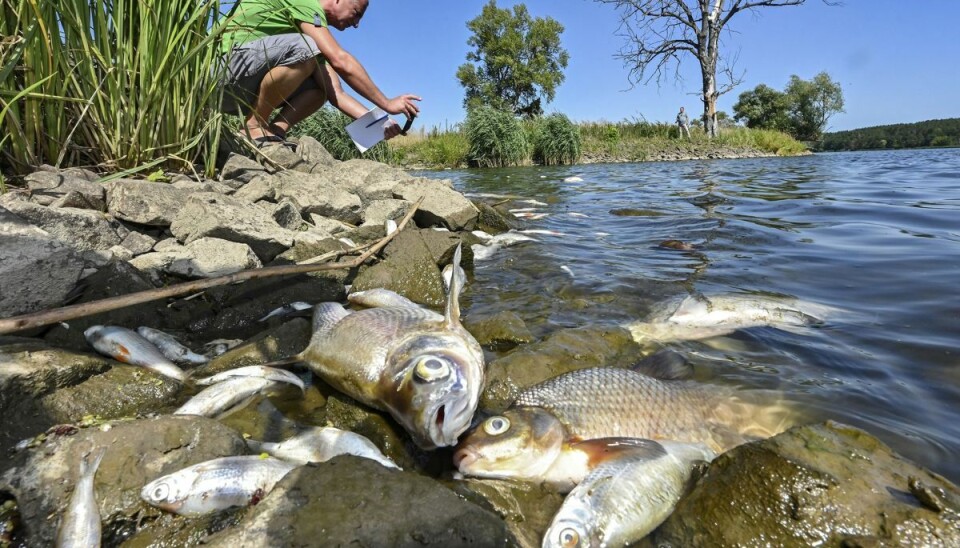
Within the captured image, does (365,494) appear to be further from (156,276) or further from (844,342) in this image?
(844,342)

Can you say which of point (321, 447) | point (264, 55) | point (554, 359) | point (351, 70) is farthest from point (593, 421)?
point (264, 55)

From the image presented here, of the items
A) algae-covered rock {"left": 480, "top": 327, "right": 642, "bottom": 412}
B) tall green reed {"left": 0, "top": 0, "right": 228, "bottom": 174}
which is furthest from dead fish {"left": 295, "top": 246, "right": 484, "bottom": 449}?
tall green reed {"left": 0, "top": 0, "right": 228, "bottom": 174}

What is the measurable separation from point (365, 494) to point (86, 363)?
5.72 feet

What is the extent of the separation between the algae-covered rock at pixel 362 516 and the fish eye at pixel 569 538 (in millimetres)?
263

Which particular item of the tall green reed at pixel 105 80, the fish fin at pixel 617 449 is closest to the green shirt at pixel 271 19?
the tall green reed at pixel 105 80

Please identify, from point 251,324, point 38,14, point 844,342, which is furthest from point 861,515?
point 38,14

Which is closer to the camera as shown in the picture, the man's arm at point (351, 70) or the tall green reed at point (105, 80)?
the tall green reed at point (105, 80)

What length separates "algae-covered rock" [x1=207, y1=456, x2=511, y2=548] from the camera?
1.35m

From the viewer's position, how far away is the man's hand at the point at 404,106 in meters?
6.25

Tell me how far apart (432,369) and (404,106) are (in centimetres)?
492

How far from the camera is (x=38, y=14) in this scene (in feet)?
11.6

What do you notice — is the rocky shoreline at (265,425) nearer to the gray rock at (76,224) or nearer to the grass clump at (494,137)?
the gray rock at (76,224)

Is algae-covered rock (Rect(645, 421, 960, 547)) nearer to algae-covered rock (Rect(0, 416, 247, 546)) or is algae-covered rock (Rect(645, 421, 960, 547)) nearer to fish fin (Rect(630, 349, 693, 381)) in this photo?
fish fin (Rect(630, 349, 693, 381))

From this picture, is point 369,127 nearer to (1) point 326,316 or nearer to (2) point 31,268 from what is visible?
(1) point 326,316
